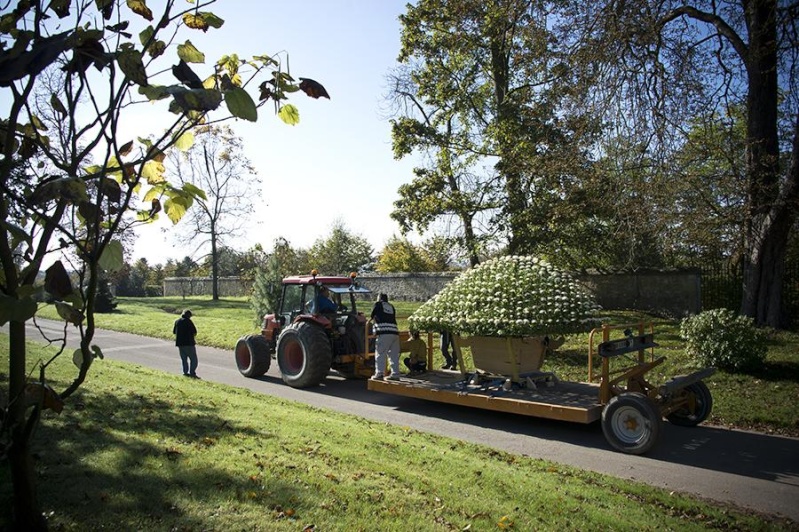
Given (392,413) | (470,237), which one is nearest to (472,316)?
(392,413)

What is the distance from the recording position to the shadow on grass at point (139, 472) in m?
4.39

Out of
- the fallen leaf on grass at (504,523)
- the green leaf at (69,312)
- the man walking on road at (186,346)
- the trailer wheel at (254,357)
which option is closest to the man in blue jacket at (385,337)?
the trailer wheel at (254,357)

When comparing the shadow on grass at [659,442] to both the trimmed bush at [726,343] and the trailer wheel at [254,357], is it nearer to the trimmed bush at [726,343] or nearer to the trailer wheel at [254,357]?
the trimmed bush at [726,343]

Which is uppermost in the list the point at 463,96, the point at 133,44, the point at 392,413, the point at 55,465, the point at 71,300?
the point at 463,96

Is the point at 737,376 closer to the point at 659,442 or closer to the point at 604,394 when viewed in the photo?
the point at 659,442

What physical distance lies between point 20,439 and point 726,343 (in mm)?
11546

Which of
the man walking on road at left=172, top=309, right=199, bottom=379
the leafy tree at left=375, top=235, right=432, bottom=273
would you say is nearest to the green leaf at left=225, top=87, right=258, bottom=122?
the man walking on road at left=172, top=309, right=199, bottom=379

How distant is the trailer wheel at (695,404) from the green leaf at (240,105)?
27.6 ft

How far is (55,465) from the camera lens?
511cm

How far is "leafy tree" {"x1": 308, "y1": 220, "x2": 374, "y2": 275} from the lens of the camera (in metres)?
47.3

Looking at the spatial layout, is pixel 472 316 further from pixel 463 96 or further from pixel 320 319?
pixel 463 96

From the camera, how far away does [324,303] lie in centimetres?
1291

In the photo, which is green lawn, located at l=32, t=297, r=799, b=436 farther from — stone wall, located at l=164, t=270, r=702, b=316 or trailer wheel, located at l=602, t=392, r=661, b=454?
trailer wheel, located at l=602, t=392, r=661, b=454

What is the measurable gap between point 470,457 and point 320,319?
6.15m
